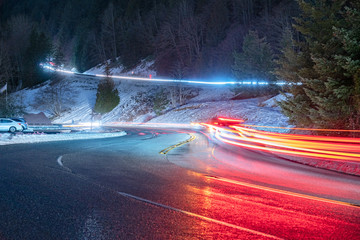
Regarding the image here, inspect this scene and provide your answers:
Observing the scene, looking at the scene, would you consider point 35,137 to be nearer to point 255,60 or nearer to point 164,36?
point 255,60

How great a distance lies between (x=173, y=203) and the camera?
5844 millimetres

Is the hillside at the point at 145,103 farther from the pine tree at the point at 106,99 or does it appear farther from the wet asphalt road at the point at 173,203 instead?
the wet asphalt road at the point at 173,203

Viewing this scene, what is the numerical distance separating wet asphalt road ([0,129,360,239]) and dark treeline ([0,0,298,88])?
3579 centimetres

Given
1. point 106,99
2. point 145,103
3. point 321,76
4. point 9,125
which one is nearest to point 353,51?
point 321,76

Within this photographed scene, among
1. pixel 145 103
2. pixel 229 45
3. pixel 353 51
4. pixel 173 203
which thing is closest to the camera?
pixel 173 203

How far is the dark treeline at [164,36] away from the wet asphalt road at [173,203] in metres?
35.8

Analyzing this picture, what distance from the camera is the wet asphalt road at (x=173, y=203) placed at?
14.5 ft

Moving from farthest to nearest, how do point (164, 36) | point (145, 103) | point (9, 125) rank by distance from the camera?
point (164, 36) < point (145, 103) < point (9, 125)

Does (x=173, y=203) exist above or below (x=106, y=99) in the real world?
below

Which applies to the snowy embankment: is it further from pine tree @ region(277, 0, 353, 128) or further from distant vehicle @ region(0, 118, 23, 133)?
→ pine tree @ region(277, 0, 353, 128)

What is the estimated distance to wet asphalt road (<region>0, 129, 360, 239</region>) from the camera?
14.5 ft

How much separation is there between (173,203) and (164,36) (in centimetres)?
7247

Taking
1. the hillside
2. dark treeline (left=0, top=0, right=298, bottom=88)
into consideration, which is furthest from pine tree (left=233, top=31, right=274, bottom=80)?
the hillside

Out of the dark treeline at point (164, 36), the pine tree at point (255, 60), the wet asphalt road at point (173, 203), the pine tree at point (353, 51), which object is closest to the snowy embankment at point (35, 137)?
the wet asphalt road at point (173, 203)
